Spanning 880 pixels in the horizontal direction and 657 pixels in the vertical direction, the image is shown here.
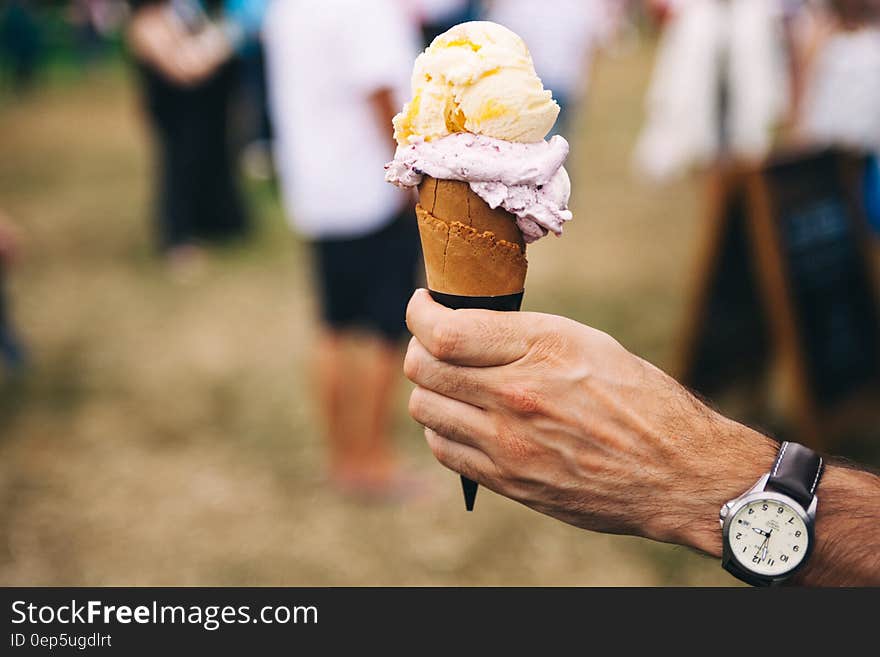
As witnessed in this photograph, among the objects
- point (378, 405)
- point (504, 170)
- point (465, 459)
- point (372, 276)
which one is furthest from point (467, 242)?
point (378, 405)

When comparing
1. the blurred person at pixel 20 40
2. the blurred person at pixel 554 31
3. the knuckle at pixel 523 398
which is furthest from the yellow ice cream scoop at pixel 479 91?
the blurred person at pixel 20 40

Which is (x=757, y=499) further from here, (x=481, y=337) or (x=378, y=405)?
(x=378, y=405)

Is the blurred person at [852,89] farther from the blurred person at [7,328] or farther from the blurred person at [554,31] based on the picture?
the blurred person at [7,328]

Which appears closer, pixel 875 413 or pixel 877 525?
pixel 877 525

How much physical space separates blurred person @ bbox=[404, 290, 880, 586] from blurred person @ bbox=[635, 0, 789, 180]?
4875 mm

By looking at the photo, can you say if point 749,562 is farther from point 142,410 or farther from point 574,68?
point 574,68

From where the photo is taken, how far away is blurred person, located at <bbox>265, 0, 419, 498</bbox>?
110 inches

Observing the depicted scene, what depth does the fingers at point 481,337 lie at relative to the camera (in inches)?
46.4

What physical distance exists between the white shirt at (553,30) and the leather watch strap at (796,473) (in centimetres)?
492

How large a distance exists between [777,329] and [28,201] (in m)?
7.07

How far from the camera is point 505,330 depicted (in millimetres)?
1184

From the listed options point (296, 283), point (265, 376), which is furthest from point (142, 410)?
point (296, 283)

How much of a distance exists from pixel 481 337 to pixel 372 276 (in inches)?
83.8

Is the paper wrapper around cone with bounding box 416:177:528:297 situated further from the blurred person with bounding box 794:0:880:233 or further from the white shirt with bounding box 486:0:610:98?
the white shirt with bounding box 486:0:610:98
